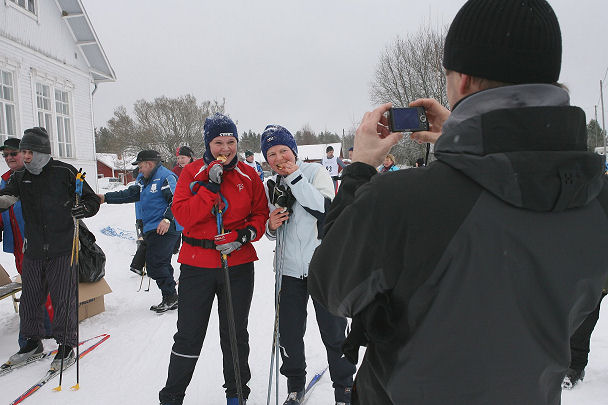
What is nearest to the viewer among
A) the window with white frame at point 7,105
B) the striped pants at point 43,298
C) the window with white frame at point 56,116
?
the striped pants at point 43,298

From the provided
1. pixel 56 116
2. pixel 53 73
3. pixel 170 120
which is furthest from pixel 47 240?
pixel 170 120

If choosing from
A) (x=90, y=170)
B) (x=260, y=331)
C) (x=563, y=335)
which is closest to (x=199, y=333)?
(x=260, y=331)

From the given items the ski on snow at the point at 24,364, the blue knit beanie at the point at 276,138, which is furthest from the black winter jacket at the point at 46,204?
the blue knit beanie at the point at 276,138

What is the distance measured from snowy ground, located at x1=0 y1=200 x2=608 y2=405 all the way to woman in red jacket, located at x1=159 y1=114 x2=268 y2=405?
608mm

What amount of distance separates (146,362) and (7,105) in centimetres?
1145

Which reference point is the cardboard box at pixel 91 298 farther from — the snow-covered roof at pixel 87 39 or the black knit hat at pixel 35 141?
the snow-covered roof at pixel 87 39

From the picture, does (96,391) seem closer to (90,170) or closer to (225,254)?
(225,254)

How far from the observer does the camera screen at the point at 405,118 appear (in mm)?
1225

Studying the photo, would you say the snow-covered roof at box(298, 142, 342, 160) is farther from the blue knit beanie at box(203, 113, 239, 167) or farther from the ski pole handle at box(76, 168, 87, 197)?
the blue knit beanie at box(203, 113, 239, 167)

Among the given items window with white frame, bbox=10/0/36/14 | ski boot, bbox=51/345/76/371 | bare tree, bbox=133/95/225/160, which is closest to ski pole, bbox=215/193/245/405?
ski boot, bbox=51/345/76/371

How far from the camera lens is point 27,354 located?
382 cm

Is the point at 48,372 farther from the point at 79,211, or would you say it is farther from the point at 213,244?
the point at 213,244

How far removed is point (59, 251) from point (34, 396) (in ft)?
4.32

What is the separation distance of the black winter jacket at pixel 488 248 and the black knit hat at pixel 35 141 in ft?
12.1
